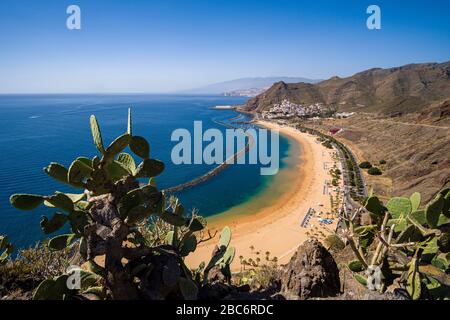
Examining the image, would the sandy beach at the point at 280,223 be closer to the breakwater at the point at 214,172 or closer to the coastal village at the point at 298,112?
the breakwater at the point at 214,172

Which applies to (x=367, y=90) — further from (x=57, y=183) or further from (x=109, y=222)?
(x=109, y=222)

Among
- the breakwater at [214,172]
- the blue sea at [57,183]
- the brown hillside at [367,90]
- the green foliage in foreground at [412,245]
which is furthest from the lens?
the brown hillside at [367,90]

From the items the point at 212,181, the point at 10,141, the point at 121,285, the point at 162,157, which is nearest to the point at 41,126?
the point at 10,141

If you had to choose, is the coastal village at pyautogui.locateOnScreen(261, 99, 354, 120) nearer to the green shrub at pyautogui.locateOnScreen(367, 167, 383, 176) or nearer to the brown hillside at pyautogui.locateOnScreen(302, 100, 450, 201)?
the brown hillside at pyautogui.locateOnScreen(302, 100, 450, 201)

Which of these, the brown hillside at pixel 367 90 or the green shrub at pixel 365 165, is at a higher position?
the brown hillside at pixel 367 90

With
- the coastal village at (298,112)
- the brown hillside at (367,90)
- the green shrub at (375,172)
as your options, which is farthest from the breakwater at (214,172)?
the brown hillside at (367,90)

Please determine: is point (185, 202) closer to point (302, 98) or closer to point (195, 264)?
point (195, 264)
